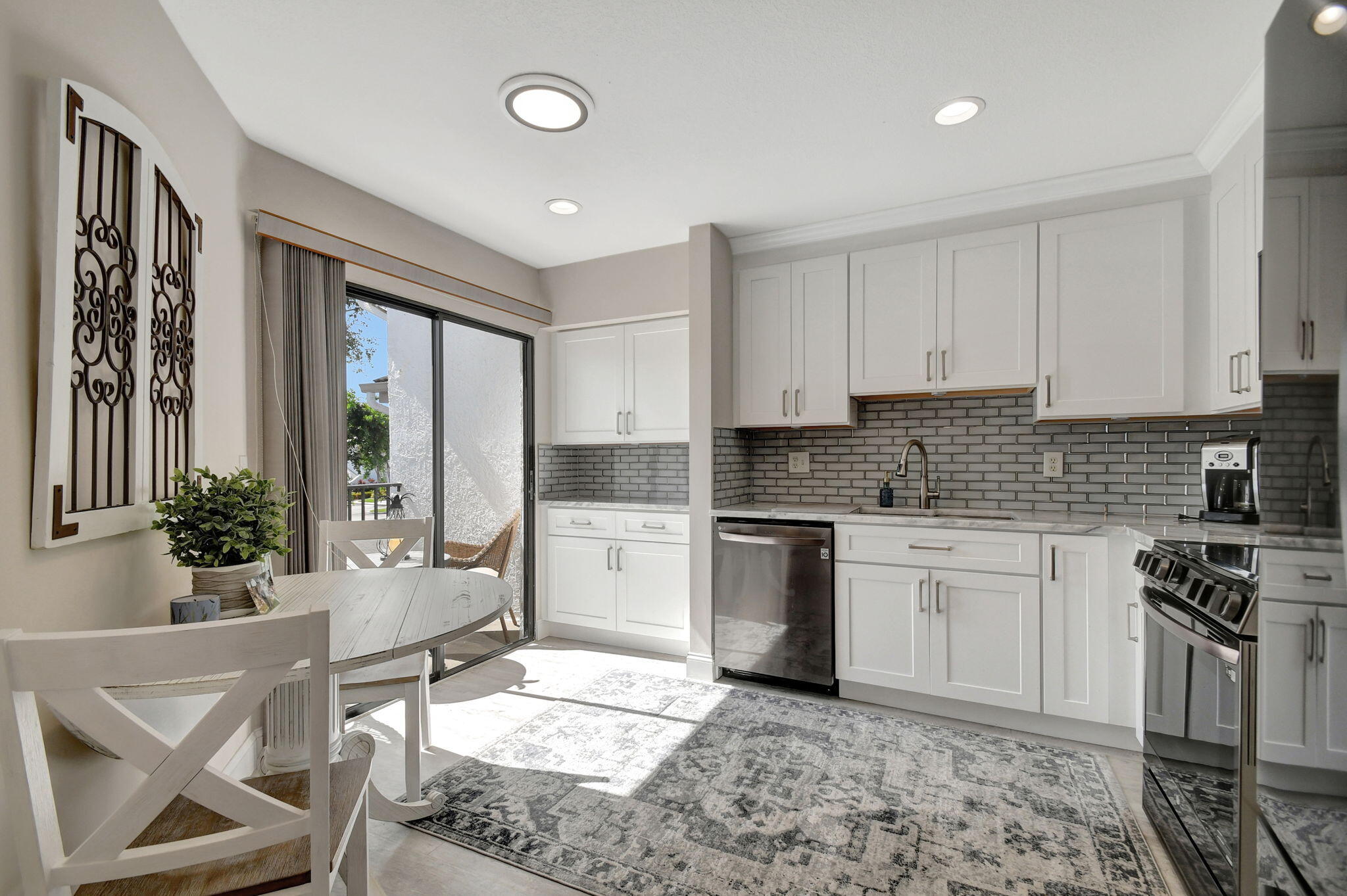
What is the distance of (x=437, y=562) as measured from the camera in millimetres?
3400

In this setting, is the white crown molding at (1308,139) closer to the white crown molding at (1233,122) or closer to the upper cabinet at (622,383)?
the white crown molding at (1233,122)

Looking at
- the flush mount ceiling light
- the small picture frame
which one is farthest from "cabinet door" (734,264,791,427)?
the small picture frame

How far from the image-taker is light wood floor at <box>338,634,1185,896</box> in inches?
70.0

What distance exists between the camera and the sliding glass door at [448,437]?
119 inches

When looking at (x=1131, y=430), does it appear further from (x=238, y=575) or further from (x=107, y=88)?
(x=107, y=88)

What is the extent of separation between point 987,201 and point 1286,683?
9.81 ft

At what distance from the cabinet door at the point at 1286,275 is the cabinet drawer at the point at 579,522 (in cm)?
353

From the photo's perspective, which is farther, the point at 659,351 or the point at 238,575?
the point at 659,351

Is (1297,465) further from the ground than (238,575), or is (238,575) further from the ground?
(1297,465)

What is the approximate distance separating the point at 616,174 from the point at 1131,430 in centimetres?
285

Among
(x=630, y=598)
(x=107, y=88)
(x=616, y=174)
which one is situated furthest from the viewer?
(x=630, y=598)

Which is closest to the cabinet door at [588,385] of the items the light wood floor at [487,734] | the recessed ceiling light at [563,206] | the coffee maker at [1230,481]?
the recessed ceiling light at [563,206]

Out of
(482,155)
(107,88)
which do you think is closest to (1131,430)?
(482,155)

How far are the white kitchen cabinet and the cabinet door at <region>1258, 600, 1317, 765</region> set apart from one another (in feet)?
7.50
